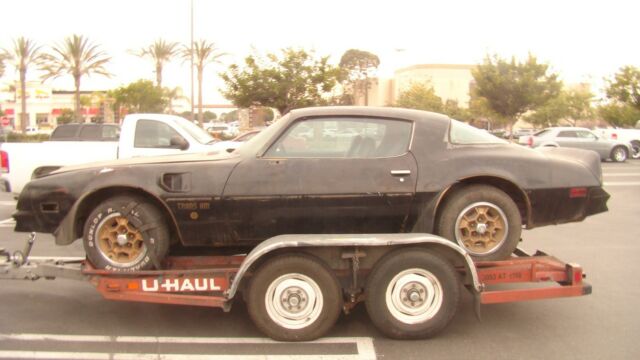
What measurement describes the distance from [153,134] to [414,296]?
6663mm

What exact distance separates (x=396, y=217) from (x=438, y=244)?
490 mm

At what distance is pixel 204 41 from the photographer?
36.4m

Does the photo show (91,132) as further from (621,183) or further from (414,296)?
(414,296)

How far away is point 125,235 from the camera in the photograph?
186 inches

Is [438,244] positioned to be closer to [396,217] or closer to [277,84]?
[396,217]

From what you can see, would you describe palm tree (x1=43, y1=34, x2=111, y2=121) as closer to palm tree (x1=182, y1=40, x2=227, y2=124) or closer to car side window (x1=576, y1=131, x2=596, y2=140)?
palm tree (x1=182, y1=40, x2=227, y2=124)

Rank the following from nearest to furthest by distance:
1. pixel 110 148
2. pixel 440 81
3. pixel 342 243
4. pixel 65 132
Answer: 1. pixel 342 243
2. pixel 110 148
3. pixel 65 132
4. pixel 440 81

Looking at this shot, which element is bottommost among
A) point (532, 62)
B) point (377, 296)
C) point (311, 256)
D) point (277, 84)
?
point (377, 296)

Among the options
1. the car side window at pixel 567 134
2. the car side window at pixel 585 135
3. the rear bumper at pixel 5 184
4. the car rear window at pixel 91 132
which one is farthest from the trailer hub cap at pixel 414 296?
the car side window at pixel 585 135

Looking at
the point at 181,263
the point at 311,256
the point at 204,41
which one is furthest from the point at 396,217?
the point at 204,41

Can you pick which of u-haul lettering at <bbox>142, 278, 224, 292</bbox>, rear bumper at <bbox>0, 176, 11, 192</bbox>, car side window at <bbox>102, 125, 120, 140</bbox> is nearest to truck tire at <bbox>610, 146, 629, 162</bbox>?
A: car side window at <bbox>102, 125, 120, 140</bbox>

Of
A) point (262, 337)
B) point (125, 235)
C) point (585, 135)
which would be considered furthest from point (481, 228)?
point (585, 135)

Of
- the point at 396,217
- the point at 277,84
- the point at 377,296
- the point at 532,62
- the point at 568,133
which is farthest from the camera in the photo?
the point at 532,62

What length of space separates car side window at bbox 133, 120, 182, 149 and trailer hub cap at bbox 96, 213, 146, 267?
5.11 meters
